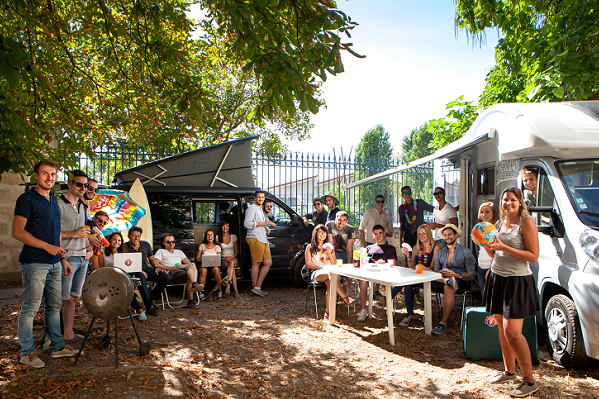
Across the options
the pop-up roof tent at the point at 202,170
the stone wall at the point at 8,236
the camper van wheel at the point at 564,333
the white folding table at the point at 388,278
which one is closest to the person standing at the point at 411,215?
the white folding table at the point at 388,278

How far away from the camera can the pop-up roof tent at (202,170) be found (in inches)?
293

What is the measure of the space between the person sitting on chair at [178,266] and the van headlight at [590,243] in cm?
541

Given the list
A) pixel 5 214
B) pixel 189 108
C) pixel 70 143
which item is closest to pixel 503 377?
pixel 189 108

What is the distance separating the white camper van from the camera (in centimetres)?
373

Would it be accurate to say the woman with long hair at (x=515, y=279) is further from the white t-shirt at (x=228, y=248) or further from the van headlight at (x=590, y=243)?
the white t-shirt at (x=228, y=248)

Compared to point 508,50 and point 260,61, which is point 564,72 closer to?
point 508,50

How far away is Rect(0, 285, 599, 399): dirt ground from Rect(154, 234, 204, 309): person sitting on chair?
0.73 m

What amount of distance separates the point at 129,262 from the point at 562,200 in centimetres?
549

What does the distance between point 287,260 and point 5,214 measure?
5.89 metres

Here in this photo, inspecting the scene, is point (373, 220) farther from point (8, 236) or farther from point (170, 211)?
point (8, 236)

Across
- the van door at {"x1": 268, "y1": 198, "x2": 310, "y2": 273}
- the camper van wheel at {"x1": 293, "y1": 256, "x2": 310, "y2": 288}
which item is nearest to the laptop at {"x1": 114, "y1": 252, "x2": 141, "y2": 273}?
the van door at {"x1": 268, "y1": 198, "x2": 310, "y2": 273}

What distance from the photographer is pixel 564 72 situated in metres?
6.13

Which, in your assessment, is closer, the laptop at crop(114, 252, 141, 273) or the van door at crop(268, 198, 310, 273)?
the laptop at crop(114, 252, 141, 273)

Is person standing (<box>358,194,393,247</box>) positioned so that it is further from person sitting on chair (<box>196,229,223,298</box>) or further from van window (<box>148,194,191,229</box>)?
van window (<box>148,194,191,229</box>)
